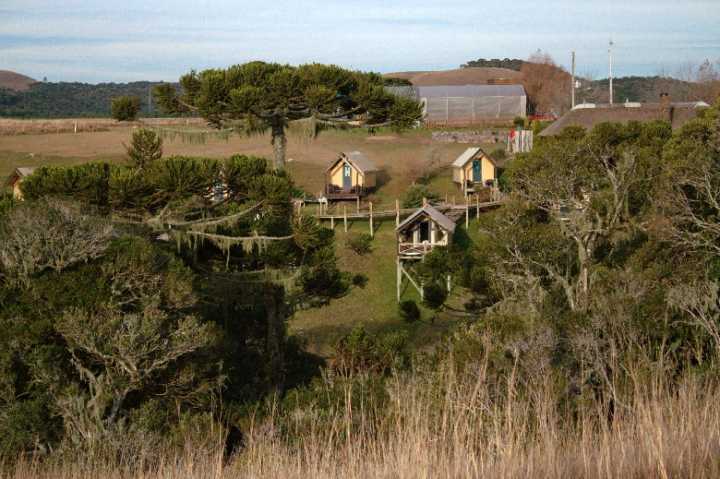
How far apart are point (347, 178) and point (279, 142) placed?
14.0 m

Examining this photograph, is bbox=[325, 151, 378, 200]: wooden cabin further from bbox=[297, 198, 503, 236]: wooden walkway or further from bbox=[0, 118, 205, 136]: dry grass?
bbox=[0, 118, 205, 136]: dry grass

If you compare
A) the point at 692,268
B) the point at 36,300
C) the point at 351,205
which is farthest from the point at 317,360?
the point at 351,205

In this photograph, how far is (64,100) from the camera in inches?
5226

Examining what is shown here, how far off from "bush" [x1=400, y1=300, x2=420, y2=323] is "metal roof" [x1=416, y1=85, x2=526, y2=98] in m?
42.8

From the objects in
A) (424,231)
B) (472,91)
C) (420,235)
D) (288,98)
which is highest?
(472,91)

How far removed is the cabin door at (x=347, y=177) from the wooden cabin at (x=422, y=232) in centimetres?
767

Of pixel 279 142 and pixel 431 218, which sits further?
pixel 431 218

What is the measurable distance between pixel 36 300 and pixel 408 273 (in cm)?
1983

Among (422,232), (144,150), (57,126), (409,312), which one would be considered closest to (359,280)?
(422,232)

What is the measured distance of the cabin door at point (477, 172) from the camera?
40.9m

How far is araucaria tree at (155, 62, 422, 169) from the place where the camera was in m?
23.0

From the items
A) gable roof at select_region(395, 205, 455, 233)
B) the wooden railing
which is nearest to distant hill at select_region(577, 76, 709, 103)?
gable roof at select_region(395, 205, 455, 233)

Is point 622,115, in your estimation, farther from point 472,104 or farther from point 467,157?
point 472,104

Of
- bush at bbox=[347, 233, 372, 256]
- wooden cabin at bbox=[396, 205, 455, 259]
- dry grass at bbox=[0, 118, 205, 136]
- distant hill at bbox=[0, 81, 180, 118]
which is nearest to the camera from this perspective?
wooden cabin at bbox=[396, 205, 455, 259]
